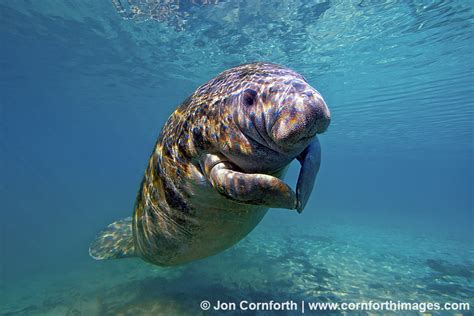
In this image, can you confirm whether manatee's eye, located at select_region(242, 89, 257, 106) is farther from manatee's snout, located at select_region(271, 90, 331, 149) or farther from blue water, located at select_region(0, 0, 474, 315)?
blue water, located at select_region(0, 0, 474, 315)

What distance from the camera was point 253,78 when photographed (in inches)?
103

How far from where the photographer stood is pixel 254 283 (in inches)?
303

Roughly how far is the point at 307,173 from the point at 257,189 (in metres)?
0.56

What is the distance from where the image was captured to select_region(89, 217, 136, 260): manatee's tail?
5180mm

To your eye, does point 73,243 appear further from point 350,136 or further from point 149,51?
point 350,136

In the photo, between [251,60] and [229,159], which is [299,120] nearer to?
[229,159]

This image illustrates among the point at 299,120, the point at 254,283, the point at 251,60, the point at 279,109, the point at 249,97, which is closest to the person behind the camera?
the point at 299,120

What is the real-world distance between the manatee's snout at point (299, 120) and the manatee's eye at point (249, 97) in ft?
1.21

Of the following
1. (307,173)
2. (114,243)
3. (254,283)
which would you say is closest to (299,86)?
(307,173)

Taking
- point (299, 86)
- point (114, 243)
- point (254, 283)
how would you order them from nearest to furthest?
point (299, 86), point (114, 243), point (254, 283)

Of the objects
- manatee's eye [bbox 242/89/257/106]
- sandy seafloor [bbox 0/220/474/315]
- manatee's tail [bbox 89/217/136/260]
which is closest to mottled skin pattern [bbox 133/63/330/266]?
manatee's eye [bbox 242/89/257/106]

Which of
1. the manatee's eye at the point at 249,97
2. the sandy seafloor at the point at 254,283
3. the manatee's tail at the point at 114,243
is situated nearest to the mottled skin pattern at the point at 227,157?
the manatee's eye at the point at 249,97

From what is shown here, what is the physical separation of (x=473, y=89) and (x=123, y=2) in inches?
816

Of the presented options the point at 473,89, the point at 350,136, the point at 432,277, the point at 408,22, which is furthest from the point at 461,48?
the point at 350,136
